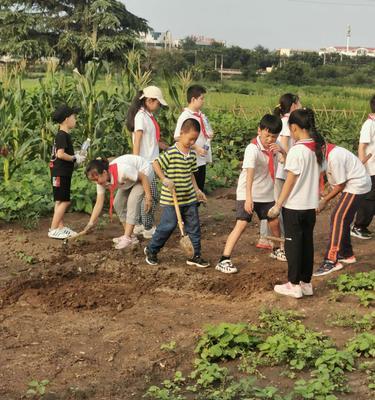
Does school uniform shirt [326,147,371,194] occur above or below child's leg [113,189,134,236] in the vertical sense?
above

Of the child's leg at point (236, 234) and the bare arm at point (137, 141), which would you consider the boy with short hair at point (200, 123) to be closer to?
the bare arm at point (137, 141)

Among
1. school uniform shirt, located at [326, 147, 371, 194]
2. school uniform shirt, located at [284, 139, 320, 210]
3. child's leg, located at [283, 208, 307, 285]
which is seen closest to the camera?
school uniform shirt, located at [284, 139, 320, 210]

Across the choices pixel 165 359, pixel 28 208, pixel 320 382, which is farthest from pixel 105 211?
pixel 320 382

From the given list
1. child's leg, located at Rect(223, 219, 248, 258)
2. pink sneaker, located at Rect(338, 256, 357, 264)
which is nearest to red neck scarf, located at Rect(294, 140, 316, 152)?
child's leg, located at Rect(223, 219, 248, 258)

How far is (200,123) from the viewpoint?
294 inches

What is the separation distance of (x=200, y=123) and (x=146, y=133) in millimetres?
643

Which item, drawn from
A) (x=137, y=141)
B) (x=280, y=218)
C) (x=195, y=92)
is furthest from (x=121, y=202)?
(x=280, y=218)

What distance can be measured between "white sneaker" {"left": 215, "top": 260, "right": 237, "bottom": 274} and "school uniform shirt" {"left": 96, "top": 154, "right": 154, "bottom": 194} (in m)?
1.28

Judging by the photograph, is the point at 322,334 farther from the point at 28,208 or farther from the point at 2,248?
the point at 28,208

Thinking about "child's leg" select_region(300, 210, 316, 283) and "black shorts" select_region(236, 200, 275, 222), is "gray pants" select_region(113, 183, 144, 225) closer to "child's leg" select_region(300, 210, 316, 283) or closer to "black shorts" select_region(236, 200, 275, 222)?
"black shorts" select_region(236, 200, 275, 222)

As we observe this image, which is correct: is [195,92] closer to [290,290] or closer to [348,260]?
[348,260]

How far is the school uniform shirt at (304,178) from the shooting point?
5.24 m

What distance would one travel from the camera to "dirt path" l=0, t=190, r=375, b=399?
4.18 metres

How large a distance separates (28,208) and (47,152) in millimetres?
2000
